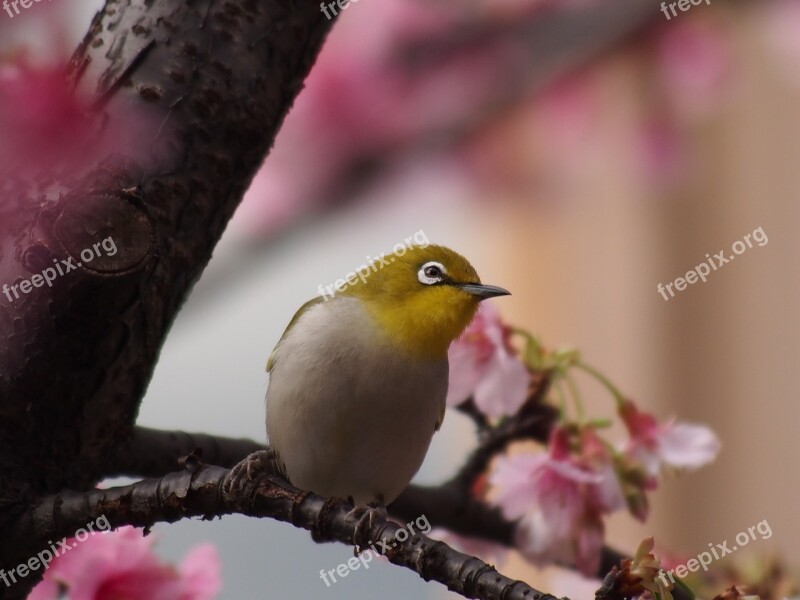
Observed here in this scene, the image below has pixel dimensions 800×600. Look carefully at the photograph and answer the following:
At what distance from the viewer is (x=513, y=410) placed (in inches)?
40.4

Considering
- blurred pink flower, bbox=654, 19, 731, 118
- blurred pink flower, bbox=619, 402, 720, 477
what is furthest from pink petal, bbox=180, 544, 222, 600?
blurred pink flower, bbox=654, 19, 731, 118

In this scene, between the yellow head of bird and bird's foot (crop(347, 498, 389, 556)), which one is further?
the yellow head of bird

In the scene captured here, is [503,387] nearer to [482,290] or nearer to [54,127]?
[482,290]

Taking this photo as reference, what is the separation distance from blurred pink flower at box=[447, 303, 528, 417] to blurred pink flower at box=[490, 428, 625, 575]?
0.06 meters

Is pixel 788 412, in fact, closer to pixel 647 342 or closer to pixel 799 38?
pixel 647 342

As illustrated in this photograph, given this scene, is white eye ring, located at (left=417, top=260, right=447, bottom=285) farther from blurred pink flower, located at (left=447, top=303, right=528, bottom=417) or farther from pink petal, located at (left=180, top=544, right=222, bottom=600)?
pink petal, located at (left=180, top=544, right=222, bottom=600)

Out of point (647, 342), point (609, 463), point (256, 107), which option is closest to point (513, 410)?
point (609, 463)

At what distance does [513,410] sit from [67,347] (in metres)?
0.46

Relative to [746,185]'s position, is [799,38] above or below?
below

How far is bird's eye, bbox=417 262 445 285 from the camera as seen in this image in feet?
3.39

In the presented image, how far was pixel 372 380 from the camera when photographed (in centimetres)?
96

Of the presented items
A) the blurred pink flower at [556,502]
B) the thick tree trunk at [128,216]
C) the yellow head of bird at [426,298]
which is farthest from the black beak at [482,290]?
the thick tree trunk at [128,216]

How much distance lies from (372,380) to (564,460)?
21 cm

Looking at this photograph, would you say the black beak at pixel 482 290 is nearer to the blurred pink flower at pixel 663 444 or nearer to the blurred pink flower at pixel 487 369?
the blurred pink flower at pixel 487 369
